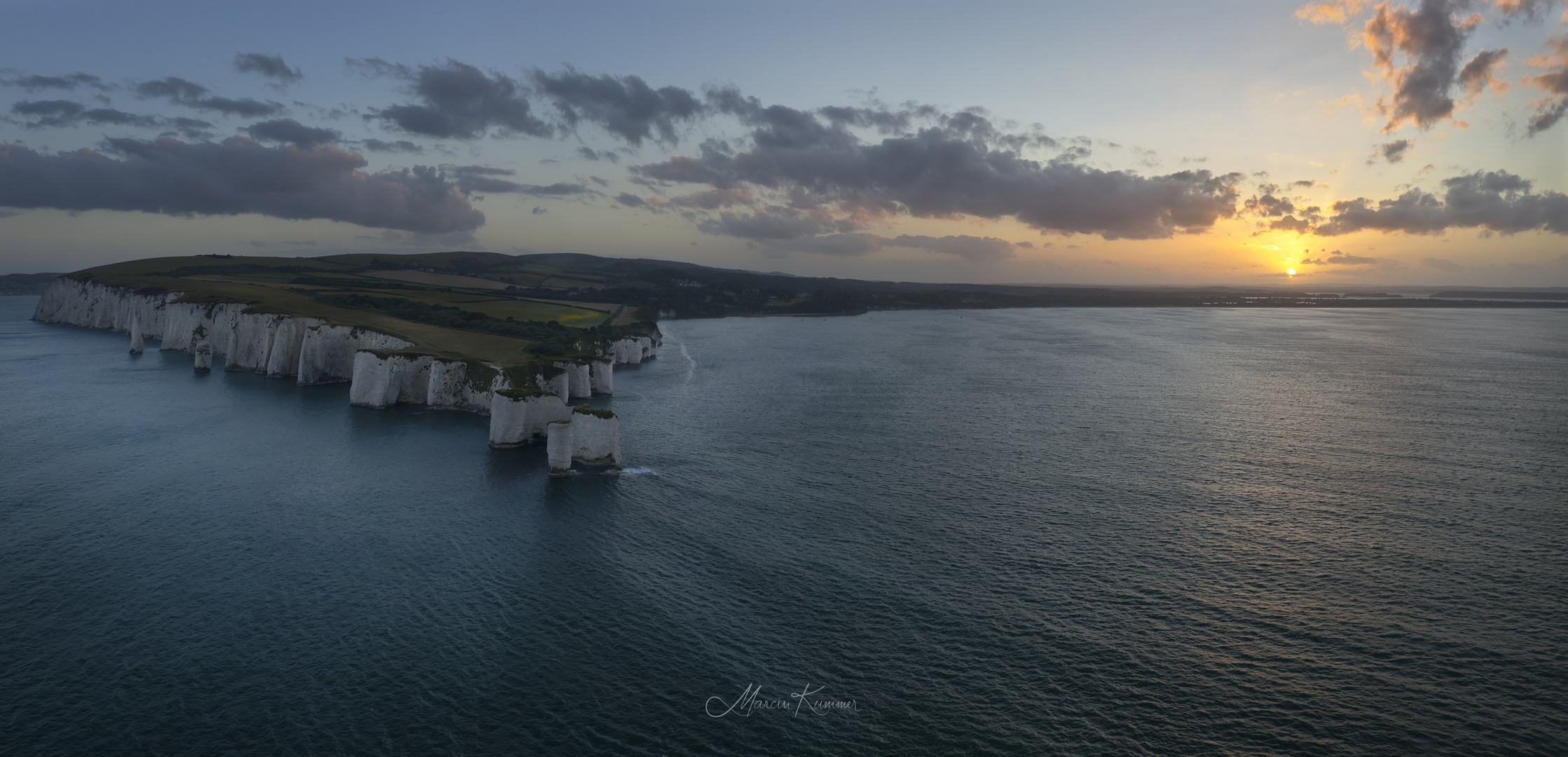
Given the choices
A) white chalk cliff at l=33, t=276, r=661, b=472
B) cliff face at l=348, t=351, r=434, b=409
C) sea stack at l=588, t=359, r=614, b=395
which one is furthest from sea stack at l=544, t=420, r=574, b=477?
sea stack at l=588, t=359, r=614, b=395

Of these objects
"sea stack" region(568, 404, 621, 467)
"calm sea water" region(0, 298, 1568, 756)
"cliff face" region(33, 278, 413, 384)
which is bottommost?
"calm sea water" region(0, 298, 1568, 756)

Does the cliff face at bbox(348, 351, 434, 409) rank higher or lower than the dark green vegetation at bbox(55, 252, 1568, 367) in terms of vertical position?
lower

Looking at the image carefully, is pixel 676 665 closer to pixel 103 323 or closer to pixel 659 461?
pixel 659 461

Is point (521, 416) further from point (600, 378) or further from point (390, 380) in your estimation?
point (600, 378)

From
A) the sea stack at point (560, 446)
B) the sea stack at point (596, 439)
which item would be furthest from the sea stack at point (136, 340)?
the sea stack at point (596, 439)

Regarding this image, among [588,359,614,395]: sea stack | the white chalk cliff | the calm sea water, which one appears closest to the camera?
the calm sea water

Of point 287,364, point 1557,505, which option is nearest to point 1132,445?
point 1557,505

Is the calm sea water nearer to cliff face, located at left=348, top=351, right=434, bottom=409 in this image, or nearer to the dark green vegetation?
cliff face, located at left=348, top=351, right=434, bottom=409

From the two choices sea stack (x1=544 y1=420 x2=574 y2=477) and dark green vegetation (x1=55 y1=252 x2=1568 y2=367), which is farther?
dark green vegetation (x1=55 y1=252 x2=1568 y2=367)
